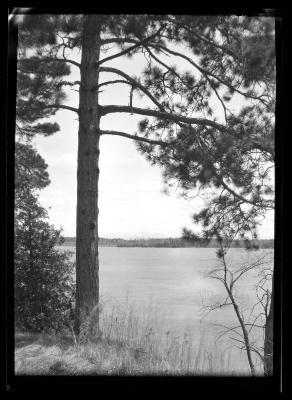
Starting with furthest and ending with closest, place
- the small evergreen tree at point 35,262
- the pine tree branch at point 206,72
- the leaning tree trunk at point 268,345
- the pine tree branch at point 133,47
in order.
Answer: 1. the small evergreen tree at point 35,262
2. the pine tree branch at point 206,72
3. the pine tree branch at point 133,47
4. the leaning tree trunk at point 268,345

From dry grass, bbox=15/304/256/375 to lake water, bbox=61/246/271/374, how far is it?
0.32 feet

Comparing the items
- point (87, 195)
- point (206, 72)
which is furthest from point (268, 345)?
point (206, 72)

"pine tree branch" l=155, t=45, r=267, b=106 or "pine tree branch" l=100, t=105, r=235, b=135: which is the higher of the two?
"pine tree branch" l=155, t=45, r=267, b=106

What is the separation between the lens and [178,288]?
4.25 metres

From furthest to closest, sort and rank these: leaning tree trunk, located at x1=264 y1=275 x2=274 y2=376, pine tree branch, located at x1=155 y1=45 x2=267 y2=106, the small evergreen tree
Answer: the small evergreen tree < pine tree branch, located at x1=155 y1=45 x2=267 y2=106 < leaning tree trunk, located at x1=264 y1=275 x2=274 y2=376

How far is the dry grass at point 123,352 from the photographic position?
291cm

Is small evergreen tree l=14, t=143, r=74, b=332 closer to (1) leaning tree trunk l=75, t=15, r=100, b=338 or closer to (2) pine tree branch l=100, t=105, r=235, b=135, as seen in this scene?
(1) leaning tree trunk l=75, t=15, r=100, b=338

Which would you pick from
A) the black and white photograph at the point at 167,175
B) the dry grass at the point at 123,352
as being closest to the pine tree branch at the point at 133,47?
the black and white photograph at the point at 167,175

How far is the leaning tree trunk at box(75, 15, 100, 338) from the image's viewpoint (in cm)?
368

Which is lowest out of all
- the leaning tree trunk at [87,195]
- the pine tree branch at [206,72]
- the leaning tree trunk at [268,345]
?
the leaning tree trunk at [268,345]

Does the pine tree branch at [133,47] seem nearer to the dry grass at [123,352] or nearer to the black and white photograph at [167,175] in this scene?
the black and white photograph at [167,175]

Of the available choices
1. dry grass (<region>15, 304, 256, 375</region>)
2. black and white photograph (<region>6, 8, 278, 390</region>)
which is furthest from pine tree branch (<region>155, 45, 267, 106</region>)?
dry grass (<region>15, 304, 256, 375</region>)

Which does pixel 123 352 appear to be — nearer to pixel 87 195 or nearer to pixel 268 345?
pixel 268 345

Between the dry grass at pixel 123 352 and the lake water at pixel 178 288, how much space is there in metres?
0.10
